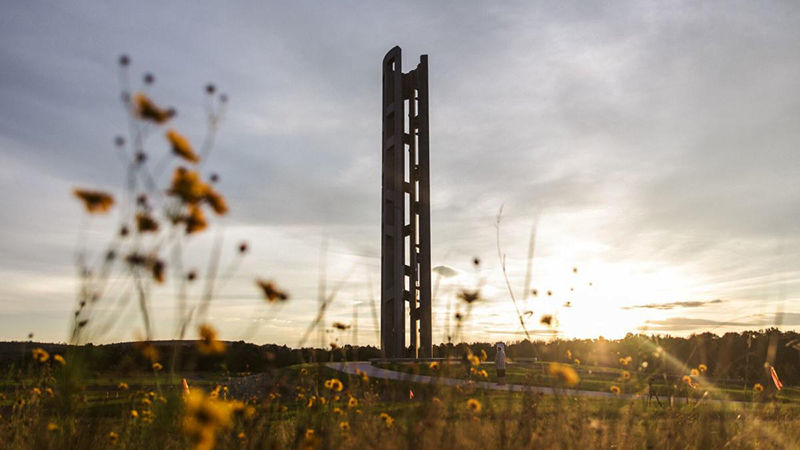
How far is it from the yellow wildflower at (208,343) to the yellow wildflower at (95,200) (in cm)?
53

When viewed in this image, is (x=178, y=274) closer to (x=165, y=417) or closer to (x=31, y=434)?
(x=165, y=417)

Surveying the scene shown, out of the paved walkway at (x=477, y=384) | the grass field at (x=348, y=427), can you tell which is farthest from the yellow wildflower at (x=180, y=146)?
the paved walkway at (x=477, y=384)

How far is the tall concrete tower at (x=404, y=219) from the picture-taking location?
560 inches

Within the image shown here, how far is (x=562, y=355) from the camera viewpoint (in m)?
13.6

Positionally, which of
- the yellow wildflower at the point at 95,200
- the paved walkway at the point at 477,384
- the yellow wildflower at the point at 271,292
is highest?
the yellow wildflower at the point at 95,200

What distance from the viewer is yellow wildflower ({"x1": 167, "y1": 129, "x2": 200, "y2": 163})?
1.81m

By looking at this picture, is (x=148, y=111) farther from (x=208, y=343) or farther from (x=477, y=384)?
(x=477, y=384)

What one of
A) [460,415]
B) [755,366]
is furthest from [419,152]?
[460,415]

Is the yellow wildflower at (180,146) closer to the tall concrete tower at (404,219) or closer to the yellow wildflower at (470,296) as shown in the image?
the yellow wildflower at (470,296)

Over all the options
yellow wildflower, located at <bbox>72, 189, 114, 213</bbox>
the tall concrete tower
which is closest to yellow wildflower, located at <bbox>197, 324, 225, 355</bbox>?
yellow wildflower, located at <bbox>72, 189, 114, 213</bbox>

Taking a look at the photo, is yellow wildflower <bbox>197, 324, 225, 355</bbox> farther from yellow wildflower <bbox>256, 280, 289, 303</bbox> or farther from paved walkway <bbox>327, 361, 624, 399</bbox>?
paved walkway <bbox>327, 361, 624, 399</bbox>

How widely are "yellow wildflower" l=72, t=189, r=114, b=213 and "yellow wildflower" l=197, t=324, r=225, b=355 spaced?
530 millimetres

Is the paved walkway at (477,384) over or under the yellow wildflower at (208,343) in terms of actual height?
under

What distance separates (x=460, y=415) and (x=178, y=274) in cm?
195
